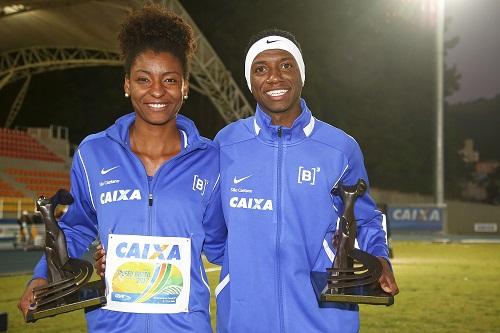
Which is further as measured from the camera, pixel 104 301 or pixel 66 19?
pixel 66 19

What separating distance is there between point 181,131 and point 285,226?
Answer: 0.65 meters

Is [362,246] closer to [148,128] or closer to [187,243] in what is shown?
[187,243]

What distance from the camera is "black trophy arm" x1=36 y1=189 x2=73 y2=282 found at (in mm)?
2596

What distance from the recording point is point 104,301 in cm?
253

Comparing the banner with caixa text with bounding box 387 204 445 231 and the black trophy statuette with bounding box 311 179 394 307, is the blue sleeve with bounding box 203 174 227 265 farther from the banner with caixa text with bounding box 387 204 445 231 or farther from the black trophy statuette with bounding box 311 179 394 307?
the banner with caixa text with bounding box 387 204 445 231

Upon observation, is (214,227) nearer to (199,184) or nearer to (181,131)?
(199,184)

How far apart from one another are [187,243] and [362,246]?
82cm

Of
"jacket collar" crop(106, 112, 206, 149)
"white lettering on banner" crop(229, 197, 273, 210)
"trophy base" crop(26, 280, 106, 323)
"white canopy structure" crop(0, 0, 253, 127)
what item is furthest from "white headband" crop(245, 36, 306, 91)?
"white canopy structure" crop(0, 0, 253, 127)

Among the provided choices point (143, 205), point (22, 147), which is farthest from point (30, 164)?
point (143, 205)

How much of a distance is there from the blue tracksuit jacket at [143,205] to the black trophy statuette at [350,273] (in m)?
0.55

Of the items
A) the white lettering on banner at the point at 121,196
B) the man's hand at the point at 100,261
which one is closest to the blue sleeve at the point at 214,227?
the white lettering on banner at the point at 121,196

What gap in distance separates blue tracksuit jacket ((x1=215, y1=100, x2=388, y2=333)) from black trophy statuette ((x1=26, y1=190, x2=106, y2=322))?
697mm

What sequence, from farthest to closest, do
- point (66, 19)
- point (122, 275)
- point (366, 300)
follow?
point (66, 19) → point (122, 275) → point (366, 300)

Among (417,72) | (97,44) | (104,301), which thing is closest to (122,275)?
(104,301)
